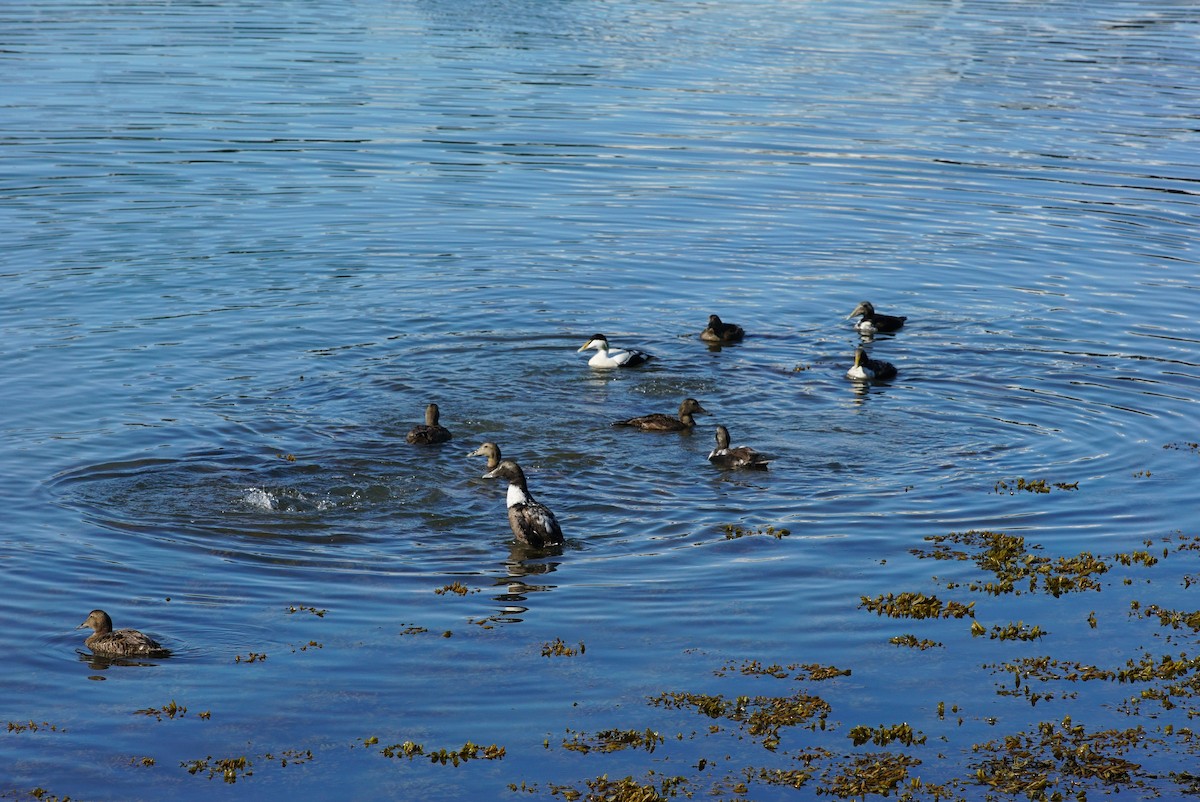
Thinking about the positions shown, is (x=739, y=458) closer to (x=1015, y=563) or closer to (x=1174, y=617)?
(x=1015, y=563)

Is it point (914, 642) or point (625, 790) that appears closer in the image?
point (625, 790)

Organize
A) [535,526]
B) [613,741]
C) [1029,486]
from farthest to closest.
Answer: [1029,486] < [535,526] < [613,741]

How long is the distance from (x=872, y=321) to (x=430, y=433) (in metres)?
8.36

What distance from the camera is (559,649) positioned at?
12789 mm

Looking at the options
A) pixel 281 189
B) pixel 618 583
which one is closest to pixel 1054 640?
pixel 618 583

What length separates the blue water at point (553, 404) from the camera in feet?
38.6

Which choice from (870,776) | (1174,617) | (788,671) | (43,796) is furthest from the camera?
(1174,617)

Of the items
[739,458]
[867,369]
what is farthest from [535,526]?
[867,369]

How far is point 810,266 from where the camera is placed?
91.2 ft

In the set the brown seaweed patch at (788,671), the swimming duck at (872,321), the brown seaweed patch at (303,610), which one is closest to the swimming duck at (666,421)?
the swimming duck at (872,321)

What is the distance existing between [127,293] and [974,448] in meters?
14.4

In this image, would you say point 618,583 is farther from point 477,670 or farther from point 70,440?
point 70,440

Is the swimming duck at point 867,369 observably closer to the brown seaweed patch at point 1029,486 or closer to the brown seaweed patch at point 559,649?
the brown seaweed patch at point 1029,486

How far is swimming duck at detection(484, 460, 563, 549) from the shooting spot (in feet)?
50.1
